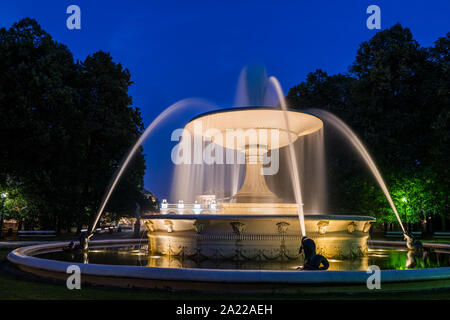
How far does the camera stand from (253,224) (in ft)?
33.3

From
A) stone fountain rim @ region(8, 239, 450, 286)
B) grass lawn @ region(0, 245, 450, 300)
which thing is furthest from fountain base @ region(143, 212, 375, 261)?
grass lawn @ region(0, 245, 450, 300)

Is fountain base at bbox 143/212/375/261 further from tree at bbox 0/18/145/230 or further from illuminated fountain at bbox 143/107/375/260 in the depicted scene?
tree at bbox 0/18/145/230

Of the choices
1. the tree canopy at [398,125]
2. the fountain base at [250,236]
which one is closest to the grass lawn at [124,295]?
the fountain base at [250,236]

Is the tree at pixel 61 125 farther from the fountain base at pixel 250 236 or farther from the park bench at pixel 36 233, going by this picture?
the fountain base at pixel 250 236

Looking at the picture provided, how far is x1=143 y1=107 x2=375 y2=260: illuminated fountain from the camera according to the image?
1003cm

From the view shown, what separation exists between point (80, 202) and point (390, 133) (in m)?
24.2

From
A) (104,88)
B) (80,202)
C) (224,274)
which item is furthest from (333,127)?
(224,274)

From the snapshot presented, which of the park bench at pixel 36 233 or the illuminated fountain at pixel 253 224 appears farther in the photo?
the park bench at pixel 36 233

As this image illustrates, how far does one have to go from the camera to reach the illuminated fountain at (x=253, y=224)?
395 inches

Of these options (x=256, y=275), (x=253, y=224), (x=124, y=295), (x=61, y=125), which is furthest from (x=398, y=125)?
(x=124, y=295)

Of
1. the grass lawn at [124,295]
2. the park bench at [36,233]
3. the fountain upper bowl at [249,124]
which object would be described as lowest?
the park bench at [36,233]
